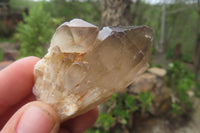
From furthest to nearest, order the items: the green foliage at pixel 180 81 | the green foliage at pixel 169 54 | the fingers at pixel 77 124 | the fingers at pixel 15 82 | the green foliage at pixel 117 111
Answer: the green foliage at pixel 169 54 → the green foliage at pixel 180 81 → the green foliage at pixel 117 111 → the fingers at pixel 77 124 → the fingers at pixel 15 82

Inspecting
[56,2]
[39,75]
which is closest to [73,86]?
[39,75]

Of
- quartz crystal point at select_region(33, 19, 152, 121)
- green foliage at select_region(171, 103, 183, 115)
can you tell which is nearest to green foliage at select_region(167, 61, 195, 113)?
green foliage at select_region(171, 103, 183, 115)

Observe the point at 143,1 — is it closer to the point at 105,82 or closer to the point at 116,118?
the point at 116,118

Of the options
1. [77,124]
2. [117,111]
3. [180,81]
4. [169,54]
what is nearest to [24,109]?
[77,124]

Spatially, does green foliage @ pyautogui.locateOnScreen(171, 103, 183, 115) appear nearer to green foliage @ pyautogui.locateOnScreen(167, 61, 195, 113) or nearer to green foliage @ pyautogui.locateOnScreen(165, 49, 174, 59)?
green foliage @ pyautogui.locateOnScreen(167, 61, 195, 113)

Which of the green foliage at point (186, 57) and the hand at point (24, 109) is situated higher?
the hand at point (24, 109)

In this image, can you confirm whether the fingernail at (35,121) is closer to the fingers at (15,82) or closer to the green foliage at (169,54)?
the fingers at (15,82)

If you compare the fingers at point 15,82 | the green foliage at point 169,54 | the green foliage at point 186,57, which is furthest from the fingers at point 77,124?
the green foliage at point 186,57
